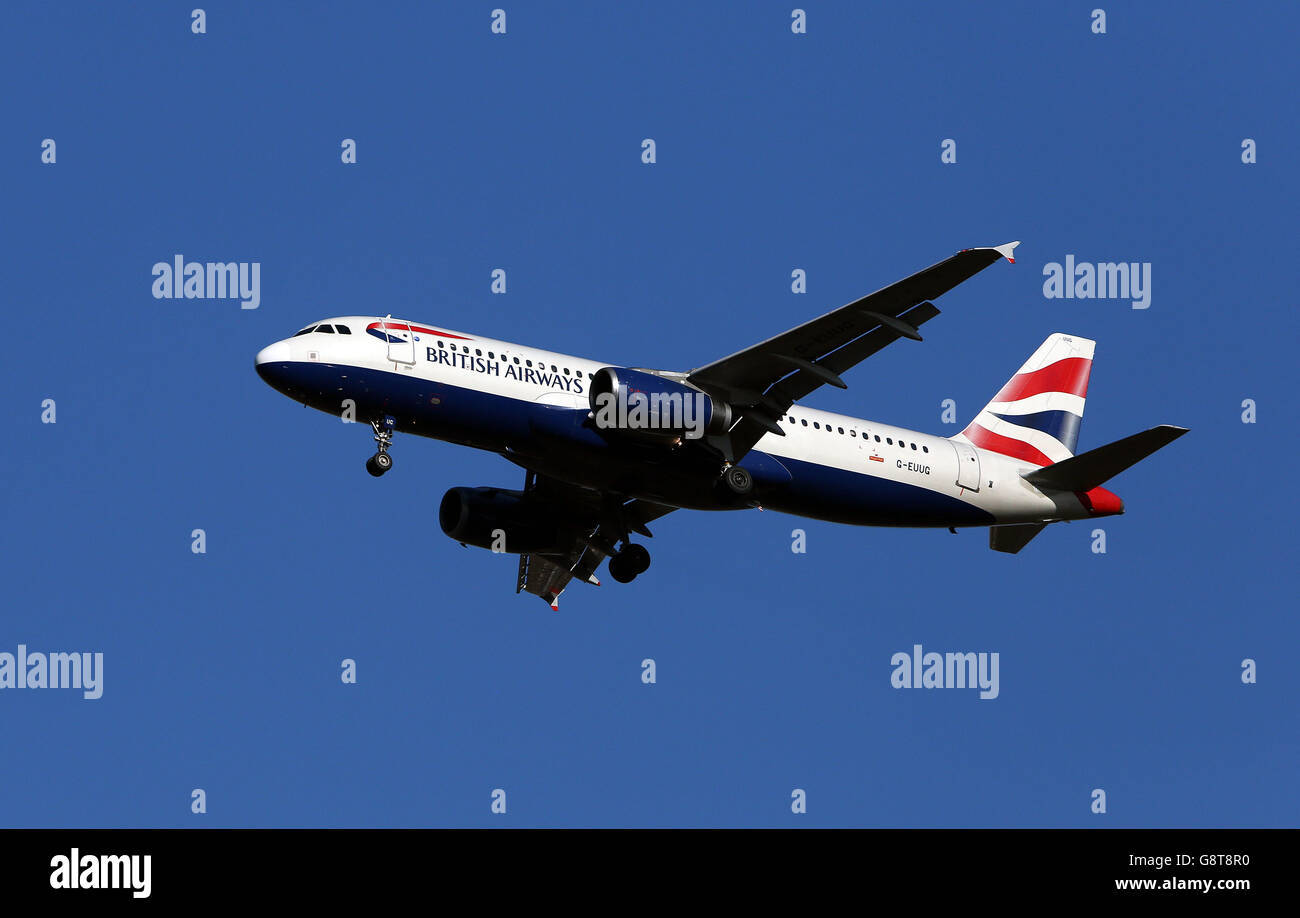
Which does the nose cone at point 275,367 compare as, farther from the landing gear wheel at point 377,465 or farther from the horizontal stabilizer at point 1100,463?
the horizontal stabilizer at point 1100,463

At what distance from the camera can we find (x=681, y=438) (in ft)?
123

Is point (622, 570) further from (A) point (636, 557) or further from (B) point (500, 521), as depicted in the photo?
(B) point (500, 521)

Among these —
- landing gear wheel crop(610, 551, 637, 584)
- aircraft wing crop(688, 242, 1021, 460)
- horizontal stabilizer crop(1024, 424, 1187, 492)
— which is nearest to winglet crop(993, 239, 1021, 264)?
aircraft wing crop(688, 242, 1021, 460)

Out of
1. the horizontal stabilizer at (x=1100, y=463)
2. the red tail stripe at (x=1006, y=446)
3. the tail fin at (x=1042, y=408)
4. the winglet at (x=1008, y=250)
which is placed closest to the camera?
the winglet at (x=1008, y=250)

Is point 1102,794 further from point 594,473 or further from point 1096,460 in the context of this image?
point 594,473

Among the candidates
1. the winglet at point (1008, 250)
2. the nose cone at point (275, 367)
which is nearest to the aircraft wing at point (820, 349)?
the winglet at point (1008, 250)

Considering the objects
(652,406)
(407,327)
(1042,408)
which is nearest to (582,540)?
(652,406)

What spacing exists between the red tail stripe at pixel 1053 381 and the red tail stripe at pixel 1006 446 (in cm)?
160

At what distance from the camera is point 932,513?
41.5 meters

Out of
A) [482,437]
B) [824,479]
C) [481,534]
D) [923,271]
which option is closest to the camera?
[923,271]

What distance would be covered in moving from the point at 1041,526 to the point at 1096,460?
10.9ft

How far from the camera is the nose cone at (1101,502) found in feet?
139

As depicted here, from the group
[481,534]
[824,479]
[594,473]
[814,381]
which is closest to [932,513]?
[824,479]

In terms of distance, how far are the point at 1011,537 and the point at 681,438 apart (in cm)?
1178
